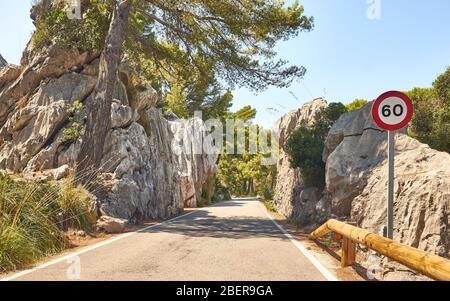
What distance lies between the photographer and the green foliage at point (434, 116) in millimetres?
16469

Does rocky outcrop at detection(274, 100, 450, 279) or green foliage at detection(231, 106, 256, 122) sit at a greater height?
green foliage at detection(231, 106, 256, 122)

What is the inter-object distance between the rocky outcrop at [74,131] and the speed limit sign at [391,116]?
974 cm

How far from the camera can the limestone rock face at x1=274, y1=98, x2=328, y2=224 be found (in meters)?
15.7

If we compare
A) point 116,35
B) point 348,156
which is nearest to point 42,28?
point 116,35

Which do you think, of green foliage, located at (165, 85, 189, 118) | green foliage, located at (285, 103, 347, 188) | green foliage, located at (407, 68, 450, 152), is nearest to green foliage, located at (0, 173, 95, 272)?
green foliage, located at (285, 103, 347, 188)

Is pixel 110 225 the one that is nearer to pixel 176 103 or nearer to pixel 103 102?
pixel 103 102

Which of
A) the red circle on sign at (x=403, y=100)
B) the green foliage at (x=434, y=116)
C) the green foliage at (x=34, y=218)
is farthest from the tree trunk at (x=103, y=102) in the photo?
the green foliage at (x=434, y=116)

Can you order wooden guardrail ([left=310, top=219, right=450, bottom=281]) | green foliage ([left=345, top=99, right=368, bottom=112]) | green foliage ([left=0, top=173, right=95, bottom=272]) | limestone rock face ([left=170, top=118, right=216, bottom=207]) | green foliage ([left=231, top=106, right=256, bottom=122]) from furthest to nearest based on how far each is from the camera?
green foliage ([left=231, top=106, right=256, bottom=122]), limestone rock face ([left=170, top=118, right=216, bottom=207]), green foliage ([left=345, top=99, right=368, bottom=112]), green foliage ([left=0, top=173, right=95, bottom=272]), wooden guardrail ([left=310, top=219, right=450, bottom=281])

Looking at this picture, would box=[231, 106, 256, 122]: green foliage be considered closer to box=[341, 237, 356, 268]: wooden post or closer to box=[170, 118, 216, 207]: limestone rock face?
box=[170, 118, 216, 207]: limestone rock face

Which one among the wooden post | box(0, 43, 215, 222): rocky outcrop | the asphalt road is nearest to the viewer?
the asphalt road

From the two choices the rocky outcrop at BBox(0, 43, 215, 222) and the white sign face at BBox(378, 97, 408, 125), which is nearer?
the white sign face at BBox(378, 97, 408, 125)

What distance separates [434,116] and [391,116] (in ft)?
45.0

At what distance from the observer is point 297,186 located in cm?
1909

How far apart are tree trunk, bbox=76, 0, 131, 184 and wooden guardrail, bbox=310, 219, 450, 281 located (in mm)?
9502
